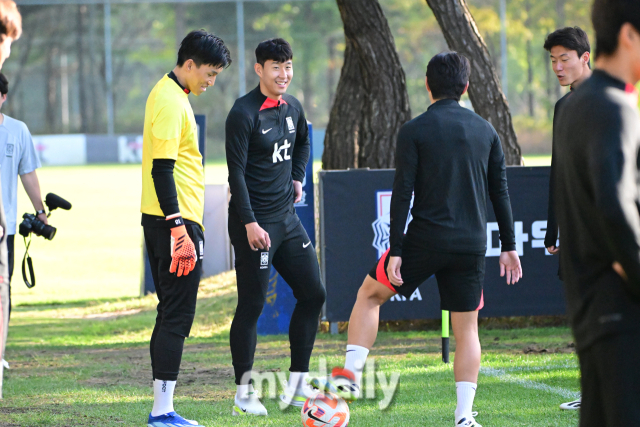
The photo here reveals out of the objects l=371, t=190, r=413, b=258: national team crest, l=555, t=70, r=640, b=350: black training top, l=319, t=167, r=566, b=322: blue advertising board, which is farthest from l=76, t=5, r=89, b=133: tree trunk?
l=555, t=70, r=640, b=350: black training top

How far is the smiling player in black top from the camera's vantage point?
475 cm

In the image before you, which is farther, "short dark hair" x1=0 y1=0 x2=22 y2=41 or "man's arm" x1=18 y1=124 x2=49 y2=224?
"man's arm" x1=18 y1=124 x2=49 y2=224

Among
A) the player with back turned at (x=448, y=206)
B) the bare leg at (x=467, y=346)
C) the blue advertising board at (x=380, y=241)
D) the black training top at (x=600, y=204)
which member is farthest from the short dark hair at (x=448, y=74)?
the blue advertising board at (x=380, y=241)

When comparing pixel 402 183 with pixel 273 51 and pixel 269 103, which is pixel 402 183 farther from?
pixel 273 51

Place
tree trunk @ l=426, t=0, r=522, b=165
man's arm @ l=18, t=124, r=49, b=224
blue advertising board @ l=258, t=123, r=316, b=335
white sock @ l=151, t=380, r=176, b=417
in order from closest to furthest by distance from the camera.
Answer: white sock @ l=151, t=380, r=176, b=417, man's arm @ l=18, t=124, r=49, b=224, blue advertising board @ l=258, t=123, r=316, b=335, tree trunk @ l=426, t=0, r=522, b=165

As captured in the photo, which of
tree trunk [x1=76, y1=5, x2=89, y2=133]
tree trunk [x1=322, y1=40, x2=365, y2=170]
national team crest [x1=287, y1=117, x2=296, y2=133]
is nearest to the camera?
national team crest [x1=287, y1=117, x2=296, y2=133]

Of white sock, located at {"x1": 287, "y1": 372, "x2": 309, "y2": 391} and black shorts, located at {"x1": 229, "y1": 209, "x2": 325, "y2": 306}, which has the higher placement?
black shorts, located at {"x1": 229, "y1": 209, "x2": 325, "y2": 306}

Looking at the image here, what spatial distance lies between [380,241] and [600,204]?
5416 mm

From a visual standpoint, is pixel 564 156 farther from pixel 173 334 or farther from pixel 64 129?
pixel 64 129

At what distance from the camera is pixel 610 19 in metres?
2.23

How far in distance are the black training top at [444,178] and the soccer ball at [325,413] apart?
88cm

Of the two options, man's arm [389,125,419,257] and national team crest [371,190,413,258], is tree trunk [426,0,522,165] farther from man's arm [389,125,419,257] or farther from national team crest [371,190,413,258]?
man's arm [389,125,419,257]

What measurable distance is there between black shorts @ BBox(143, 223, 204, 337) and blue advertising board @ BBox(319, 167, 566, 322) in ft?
10.3

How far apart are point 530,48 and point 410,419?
58.8 meters
